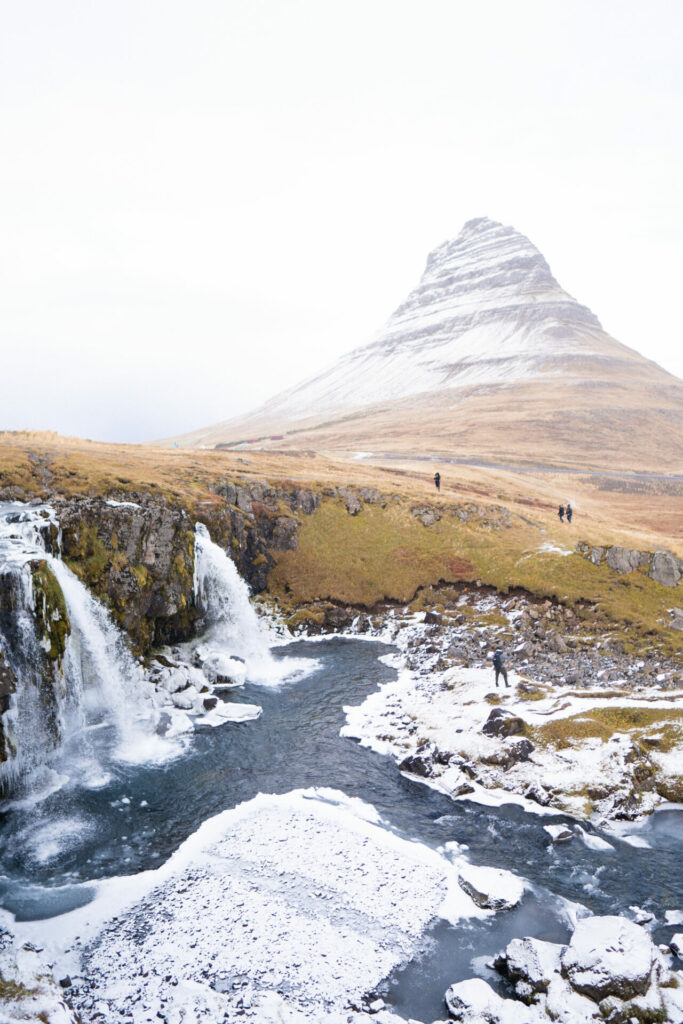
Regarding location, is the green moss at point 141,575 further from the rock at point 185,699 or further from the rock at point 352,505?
the rock at point 352,505

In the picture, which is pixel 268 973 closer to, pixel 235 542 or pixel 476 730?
pixel 476 730

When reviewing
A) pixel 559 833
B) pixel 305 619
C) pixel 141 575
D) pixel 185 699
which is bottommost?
pixel 559 833

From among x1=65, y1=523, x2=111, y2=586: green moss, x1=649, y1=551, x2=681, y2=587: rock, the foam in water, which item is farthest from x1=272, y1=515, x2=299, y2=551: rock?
x1=649, y1=551, x2=681, y2=587: rock

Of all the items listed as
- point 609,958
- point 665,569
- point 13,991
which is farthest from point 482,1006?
point 665,569

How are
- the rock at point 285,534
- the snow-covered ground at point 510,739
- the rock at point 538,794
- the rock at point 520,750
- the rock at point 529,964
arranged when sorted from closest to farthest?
the rock at point 529,964
the rock at point 538,794
the snow-covered ground at point 510,739
the rock at point 520,750
the rock at point 285,534

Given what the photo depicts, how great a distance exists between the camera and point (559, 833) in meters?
24.9

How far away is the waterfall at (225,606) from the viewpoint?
45344 mm

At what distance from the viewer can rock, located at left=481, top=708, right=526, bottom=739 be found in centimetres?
3102

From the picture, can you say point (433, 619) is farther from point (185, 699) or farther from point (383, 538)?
point (185, 699)

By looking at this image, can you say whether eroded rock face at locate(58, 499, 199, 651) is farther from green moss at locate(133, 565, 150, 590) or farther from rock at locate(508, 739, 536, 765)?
rock at locate(508, 739, 536, 765)

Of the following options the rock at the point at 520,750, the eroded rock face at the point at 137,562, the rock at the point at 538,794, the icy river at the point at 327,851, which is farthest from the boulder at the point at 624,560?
the eroded rock face at the point at 137,562

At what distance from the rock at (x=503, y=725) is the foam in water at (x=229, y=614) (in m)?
15.3

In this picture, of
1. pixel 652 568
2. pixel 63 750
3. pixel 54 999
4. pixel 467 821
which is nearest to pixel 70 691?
pixel 63 750

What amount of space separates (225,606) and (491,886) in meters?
29.7
